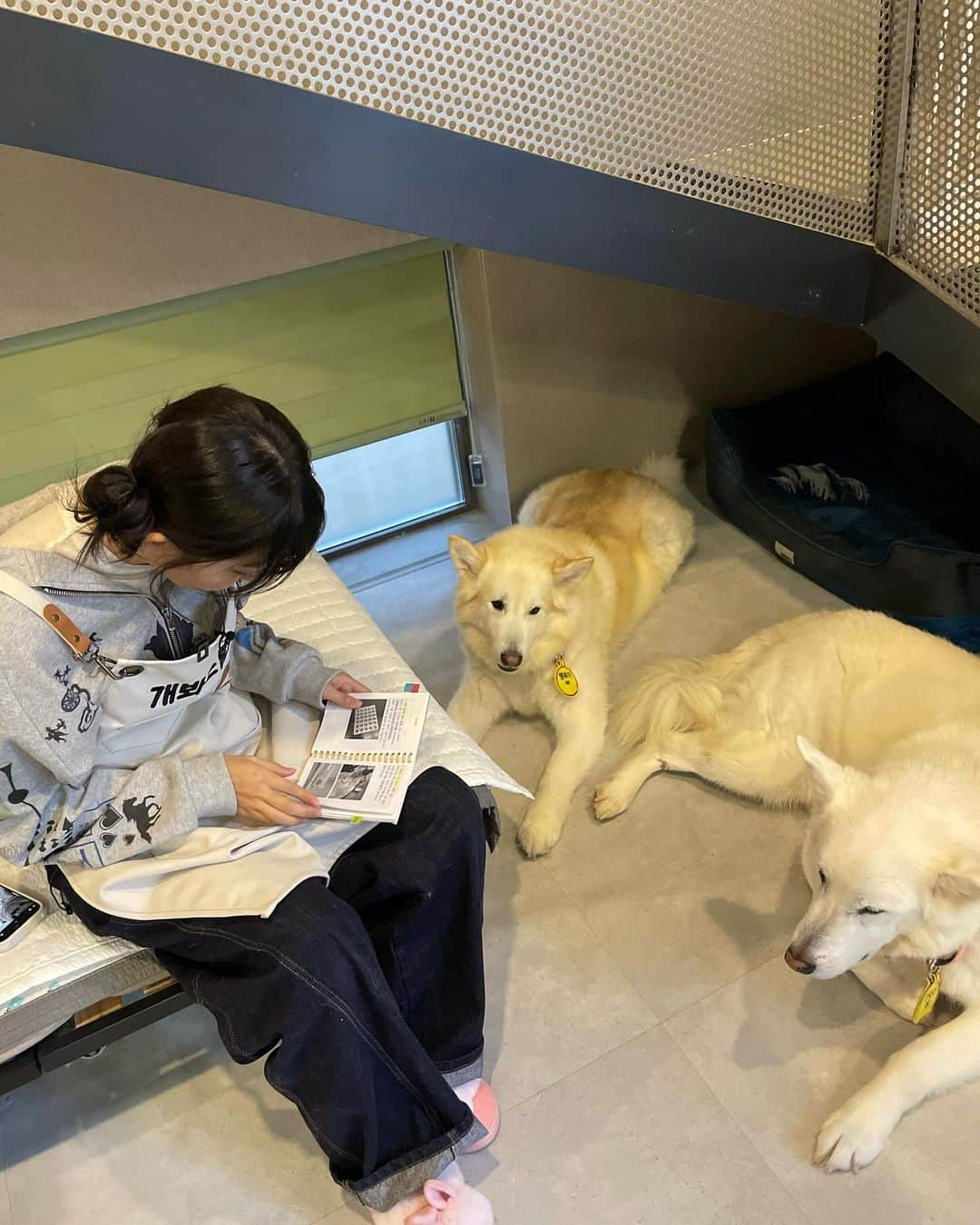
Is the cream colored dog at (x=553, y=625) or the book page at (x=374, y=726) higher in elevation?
the book page at (x=374, y=726)

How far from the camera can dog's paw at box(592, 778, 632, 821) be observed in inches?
96.3

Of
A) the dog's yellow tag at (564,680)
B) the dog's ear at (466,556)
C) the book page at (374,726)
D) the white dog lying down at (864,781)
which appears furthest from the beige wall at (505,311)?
the book page at (374,726)

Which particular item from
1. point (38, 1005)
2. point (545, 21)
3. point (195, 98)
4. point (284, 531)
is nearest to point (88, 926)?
point (38, 1005)

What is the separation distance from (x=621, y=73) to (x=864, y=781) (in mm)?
1437

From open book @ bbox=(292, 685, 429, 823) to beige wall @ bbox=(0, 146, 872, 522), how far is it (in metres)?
1.50

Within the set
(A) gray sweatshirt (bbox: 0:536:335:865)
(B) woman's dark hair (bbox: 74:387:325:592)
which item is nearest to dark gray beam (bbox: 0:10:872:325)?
(B) woman's dark hair (bbox: 74:387:325:592)

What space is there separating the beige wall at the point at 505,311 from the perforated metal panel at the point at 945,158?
1.27 meters

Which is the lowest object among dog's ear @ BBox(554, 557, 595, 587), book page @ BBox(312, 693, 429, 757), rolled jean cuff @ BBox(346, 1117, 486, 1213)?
rolled jean cuff @ BBox(346, 1117, 486, 1213)

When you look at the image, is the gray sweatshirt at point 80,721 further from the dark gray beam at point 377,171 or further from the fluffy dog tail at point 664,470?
the fluffy dog tail at point 664,470

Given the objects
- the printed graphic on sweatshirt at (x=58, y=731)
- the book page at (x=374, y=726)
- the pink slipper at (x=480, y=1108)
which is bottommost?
the pink slipper at (x=480, y=1108)

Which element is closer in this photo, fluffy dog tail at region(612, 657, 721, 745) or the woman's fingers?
the woman's fingers

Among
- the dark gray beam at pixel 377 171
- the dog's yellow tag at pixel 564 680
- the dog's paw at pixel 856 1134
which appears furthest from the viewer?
the dog's yellow tag at pixel 564 680

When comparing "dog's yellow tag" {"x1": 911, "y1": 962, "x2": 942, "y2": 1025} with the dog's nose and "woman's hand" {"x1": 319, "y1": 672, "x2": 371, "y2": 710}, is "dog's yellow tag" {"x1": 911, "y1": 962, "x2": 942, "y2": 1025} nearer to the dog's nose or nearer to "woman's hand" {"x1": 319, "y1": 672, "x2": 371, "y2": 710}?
the dog's nose

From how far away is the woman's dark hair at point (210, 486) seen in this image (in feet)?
4.44
